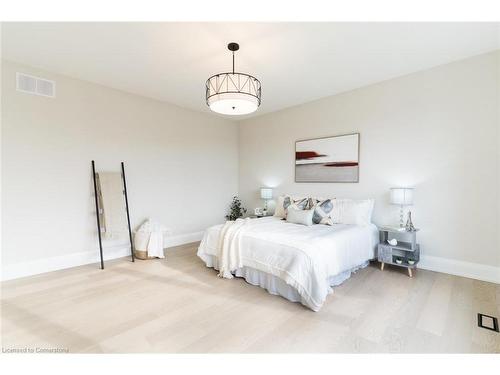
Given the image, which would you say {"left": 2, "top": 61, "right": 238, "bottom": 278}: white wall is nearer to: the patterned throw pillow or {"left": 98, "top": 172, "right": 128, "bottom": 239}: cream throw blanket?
{"left": 98, "top": 172, "right": 128, "bottom": 239}: cream throw blanket

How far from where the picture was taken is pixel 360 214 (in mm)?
3506

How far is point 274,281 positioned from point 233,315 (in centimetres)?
62

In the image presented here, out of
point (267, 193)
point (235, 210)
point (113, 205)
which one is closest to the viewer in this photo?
point (113, 205)

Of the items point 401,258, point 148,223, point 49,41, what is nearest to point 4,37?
point 49,41

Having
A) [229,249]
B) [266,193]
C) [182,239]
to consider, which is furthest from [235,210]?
[229,249]

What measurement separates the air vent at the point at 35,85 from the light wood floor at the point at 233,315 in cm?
239

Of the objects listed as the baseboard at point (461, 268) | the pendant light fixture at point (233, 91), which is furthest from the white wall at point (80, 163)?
the baseboard at point (461, 268)

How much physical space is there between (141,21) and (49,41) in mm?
1185

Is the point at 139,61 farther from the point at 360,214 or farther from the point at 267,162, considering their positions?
the point at 360,214

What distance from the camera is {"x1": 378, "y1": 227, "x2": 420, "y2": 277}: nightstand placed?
309cm

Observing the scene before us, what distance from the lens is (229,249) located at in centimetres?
299

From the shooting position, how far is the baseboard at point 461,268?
9.22 feet

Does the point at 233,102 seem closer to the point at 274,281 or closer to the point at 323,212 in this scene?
the point at 274,281

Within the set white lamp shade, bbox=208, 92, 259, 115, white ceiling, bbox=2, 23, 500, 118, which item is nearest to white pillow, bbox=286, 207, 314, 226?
white lamp shade, bbox=208, 92, 259, 115
